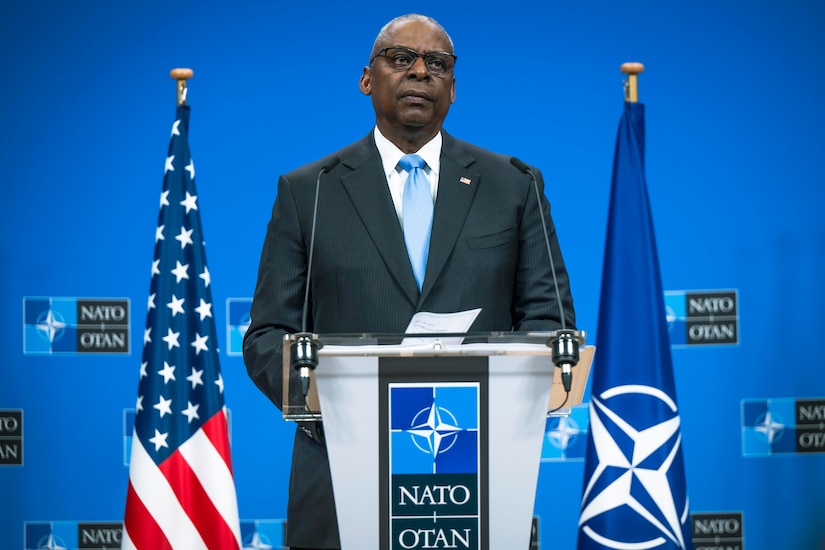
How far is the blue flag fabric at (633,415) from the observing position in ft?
11.0

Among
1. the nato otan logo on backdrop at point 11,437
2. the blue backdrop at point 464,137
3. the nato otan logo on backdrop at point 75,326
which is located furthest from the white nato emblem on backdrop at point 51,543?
the nato otan logo on backdrop at point 75,326

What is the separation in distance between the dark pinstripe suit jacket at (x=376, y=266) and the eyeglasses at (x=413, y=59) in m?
0.18

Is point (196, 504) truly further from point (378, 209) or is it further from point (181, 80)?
point (378, 209)

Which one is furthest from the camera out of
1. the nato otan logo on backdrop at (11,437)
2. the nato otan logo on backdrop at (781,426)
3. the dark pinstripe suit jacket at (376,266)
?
the nato otan logo on backdrop at (11,437)

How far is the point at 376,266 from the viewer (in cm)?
226

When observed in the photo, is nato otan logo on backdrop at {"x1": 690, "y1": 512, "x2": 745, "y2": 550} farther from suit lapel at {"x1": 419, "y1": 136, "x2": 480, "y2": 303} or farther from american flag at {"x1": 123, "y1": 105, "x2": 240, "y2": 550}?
suit lapel at {"x1": 419, "y1": 136, "x2": 480, "y2": 303}

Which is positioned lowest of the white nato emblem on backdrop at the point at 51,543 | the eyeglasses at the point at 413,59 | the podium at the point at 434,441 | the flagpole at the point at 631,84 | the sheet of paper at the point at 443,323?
the white nato emblem on backdrop at the point at 51,543

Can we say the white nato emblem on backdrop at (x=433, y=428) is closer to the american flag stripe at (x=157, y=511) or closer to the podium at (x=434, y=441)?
the podium at (x=434, y=441)

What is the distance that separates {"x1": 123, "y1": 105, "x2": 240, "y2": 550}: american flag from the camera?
3.68m

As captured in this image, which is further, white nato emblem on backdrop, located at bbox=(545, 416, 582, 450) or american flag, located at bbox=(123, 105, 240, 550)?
white nato emblem on backdrop, located at bbox=(545, 416, 582, 450)


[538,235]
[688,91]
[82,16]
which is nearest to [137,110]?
[82,16]

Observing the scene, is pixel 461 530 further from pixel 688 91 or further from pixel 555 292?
pixel 688 91

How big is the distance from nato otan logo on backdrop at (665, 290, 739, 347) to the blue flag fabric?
0.96m

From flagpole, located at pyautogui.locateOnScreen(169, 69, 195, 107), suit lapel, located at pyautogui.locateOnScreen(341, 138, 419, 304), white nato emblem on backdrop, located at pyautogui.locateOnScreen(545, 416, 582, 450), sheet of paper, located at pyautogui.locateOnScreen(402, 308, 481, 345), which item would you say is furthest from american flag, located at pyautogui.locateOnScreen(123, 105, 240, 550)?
sheet of paper, located at pyautogui.locateOnScreen(402, 308, 481, 345)
